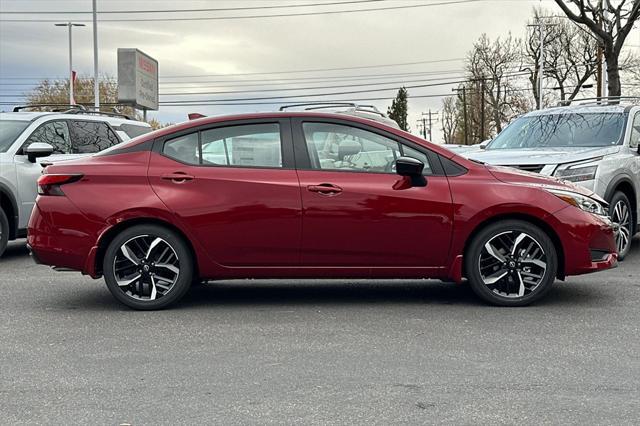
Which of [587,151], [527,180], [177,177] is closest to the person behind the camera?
[177,177]

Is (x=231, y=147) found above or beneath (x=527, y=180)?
above

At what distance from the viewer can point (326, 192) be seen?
6395mm

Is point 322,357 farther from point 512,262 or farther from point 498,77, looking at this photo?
point 498,77

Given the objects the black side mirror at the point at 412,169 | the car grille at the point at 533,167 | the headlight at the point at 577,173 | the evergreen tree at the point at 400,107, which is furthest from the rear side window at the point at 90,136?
the evergreen tree at the point at 400,107

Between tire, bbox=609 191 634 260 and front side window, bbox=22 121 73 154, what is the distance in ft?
23.0

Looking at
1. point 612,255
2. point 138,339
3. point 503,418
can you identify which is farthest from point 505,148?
point 503,418

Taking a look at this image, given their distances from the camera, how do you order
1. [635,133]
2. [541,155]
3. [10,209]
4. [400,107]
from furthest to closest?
[400,107] → [635,133] → [10,209] → [541,155]

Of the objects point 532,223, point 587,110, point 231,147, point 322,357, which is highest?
point 587,110

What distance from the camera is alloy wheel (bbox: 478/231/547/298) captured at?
650 centimetres

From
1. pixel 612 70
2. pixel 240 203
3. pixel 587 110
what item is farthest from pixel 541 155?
pixel 612 70

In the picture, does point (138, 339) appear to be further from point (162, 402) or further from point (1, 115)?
point (1, 115)

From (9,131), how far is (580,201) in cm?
721

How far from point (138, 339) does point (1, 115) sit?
6242 mm

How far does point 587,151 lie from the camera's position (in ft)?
31.1
